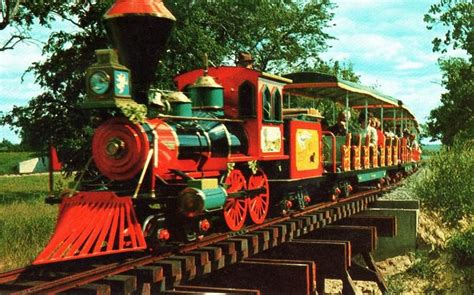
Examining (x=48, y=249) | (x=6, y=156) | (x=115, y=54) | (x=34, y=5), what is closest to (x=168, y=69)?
(x=34, y=5)

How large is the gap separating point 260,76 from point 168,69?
27.0 feet

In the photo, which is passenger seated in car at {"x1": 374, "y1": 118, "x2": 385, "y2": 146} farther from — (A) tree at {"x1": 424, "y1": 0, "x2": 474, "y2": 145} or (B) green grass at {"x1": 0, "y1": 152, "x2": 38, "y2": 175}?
(B) green grass at {"x1": 0, "y1": 152, "x2": 38, "y2": 175}

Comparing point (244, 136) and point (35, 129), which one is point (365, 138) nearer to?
point (244, 136)

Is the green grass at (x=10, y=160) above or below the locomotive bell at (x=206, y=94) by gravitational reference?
below

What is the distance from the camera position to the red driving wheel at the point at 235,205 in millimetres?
8398

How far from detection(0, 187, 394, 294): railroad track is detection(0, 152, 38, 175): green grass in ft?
146

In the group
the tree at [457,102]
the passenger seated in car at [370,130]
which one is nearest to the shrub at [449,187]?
the passenger seated in car at [370,130]

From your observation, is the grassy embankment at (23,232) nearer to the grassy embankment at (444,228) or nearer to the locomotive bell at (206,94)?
the locomotive bell at (206,94)

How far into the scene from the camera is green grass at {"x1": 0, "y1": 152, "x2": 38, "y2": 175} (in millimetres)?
55075

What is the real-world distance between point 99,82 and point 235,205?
295 cm

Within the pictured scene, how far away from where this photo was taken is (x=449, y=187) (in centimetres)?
1902

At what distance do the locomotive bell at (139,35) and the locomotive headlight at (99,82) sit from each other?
524 mm

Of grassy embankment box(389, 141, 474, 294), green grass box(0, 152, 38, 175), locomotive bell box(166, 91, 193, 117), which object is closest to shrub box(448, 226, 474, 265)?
grassy embankment box(389, 141, 474, 294)

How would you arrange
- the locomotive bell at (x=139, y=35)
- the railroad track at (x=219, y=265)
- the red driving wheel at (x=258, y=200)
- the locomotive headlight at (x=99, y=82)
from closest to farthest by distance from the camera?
the railroad track at (x=219, y=265)
the locomotive headlight at (x=99, y=82)
the locomotive bell at (x=139, y=35)
the red driving wheel at (x=258, y=200)
